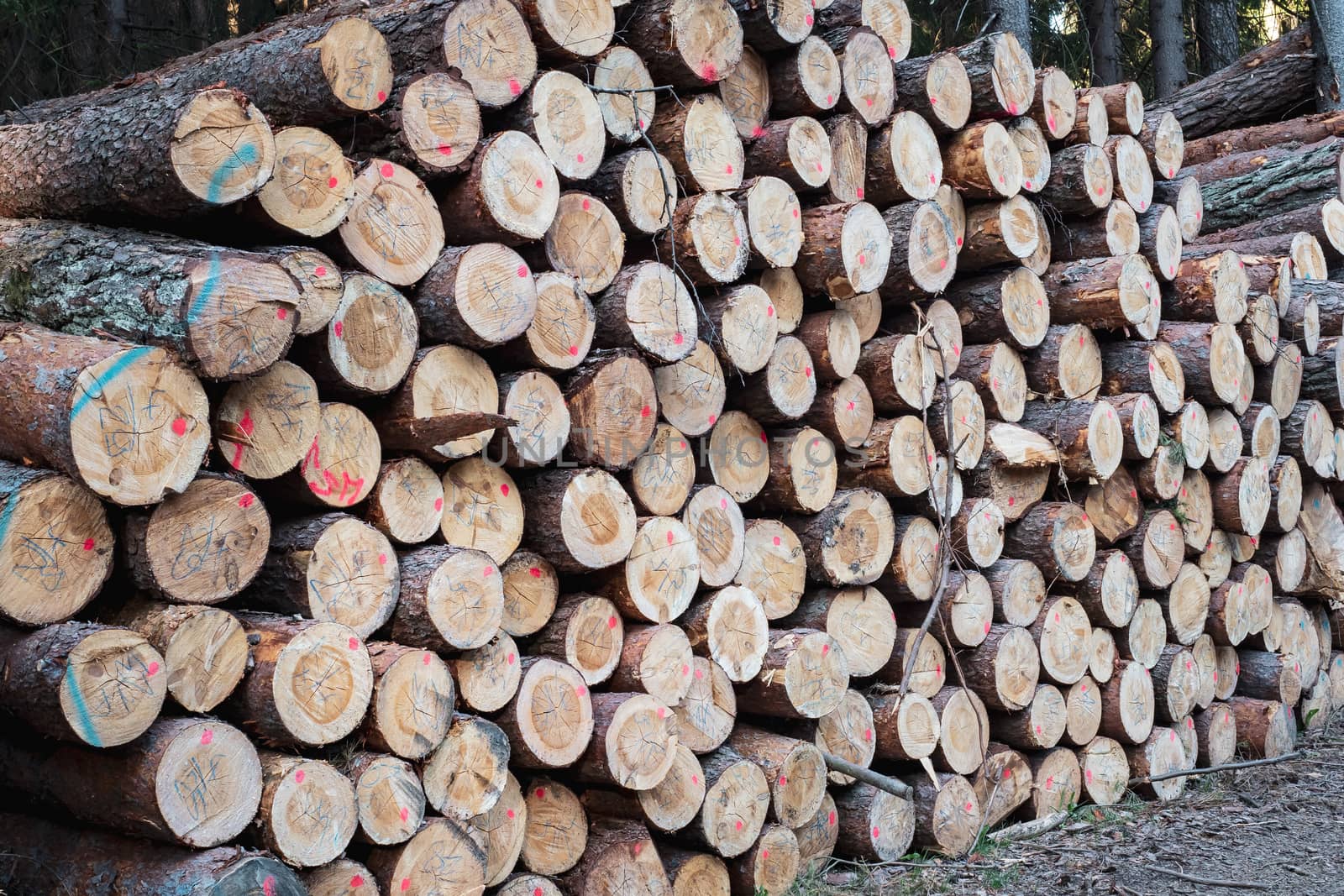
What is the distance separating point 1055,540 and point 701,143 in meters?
2.03

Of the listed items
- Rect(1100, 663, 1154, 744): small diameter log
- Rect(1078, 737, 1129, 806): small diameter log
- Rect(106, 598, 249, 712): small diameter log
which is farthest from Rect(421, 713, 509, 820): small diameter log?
Rect(1100, 663, 1154, 744): small diameter log

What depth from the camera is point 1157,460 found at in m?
4.81

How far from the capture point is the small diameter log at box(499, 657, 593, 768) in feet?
9.94

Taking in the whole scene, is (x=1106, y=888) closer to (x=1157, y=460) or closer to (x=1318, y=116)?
(x=1157, y=460)

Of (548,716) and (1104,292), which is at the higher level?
(1104,292)

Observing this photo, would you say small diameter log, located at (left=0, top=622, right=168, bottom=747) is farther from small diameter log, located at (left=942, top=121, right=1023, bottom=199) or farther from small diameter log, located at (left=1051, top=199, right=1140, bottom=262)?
small diameter log, located at (left=1051, top=199, right=1140, bottom=262)

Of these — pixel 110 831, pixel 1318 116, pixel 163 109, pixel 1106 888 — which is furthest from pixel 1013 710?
pixel 1318 116

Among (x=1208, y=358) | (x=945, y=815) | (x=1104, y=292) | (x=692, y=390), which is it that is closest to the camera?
(x=692, y=390)

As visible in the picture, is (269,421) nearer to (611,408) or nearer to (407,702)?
(407,702)

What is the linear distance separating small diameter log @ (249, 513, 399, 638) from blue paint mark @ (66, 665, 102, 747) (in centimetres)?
55

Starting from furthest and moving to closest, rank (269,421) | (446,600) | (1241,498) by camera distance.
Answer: (1241,498) < (446,600) < (269,421)

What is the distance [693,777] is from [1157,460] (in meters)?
2.56

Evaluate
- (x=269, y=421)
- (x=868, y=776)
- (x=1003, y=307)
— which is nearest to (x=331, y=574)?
(x=269, y=421)

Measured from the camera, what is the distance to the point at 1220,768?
4809 mm
